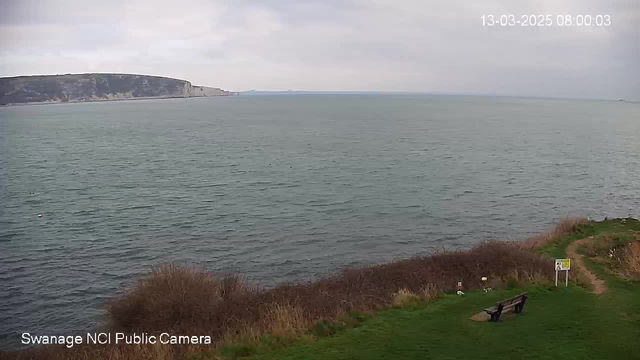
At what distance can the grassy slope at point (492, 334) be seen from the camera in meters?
13.7

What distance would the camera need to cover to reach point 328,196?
152 feet

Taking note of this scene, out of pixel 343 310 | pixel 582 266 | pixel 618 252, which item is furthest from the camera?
pixel 618 252

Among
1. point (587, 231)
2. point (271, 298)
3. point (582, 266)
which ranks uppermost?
point (271, 298)

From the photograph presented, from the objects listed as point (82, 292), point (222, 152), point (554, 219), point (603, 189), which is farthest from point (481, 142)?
point (82, 292)

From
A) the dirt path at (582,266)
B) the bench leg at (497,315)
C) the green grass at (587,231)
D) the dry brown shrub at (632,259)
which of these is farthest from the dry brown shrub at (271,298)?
the green grass at (587,231)

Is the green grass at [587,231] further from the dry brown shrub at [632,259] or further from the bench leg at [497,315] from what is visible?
the bench leg at [497,315]

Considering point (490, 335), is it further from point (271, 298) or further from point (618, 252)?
point (618, 252)

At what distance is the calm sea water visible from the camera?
1123 inches

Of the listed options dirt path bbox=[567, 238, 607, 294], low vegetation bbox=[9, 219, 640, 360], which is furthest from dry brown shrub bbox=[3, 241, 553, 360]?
dirt path bbox=[567, 238, 607, 294]

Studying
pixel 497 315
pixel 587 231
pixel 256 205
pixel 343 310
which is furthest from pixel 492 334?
pixel 256 205

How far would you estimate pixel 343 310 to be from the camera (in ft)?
57.4

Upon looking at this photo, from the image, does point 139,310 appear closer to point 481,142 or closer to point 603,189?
point 603,189

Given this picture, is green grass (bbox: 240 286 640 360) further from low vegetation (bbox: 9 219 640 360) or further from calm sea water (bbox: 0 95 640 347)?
calm sea water (bbox: 0 95 640 347)

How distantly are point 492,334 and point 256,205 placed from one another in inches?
1172
